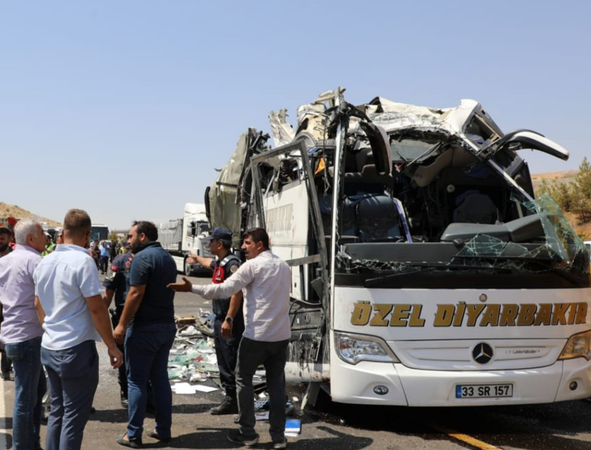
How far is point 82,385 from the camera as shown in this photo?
4.30 meters

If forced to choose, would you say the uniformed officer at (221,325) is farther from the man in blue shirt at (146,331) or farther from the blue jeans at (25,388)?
the blue jeans at (25,388)

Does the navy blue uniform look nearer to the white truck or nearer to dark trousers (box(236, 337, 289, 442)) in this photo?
dark trousers (box(236, 337, 289, 442))

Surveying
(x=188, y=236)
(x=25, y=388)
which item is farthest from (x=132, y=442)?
(x=188, y=236)

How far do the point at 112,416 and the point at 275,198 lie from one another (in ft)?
10.00

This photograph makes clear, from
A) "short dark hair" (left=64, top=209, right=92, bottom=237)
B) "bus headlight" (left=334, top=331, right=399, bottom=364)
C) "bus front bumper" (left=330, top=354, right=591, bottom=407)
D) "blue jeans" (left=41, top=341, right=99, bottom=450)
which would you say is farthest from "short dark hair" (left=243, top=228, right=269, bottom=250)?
"blue jeans" (left=41, top=341, right=99, bottom=450)

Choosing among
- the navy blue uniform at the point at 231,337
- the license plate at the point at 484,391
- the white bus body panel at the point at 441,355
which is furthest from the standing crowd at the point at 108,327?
the license plate at the point at 484,391

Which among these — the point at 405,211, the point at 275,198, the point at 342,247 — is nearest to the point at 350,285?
the point at 342,247

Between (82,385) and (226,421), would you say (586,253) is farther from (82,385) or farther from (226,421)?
(82,385)

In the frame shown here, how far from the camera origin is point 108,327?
14.3ft

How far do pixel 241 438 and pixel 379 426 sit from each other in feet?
4.42

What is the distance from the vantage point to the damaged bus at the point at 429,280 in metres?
5.66

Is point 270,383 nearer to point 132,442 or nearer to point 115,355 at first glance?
point 132,442

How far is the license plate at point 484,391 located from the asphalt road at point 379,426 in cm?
38

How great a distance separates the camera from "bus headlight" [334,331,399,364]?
224 inches
